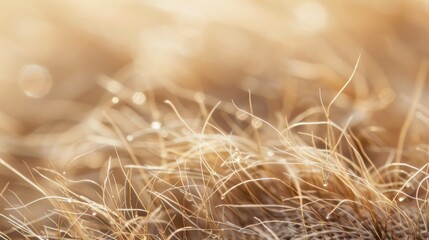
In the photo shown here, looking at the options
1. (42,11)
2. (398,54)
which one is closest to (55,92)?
(42,11)

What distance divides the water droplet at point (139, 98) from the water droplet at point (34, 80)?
401mm

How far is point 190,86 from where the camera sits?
2318mm

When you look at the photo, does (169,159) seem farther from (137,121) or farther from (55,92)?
(55,92)

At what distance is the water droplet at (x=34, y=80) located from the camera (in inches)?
96.0

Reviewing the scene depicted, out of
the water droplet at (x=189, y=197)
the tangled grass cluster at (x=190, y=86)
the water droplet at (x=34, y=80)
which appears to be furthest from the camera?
the water droplet at (x=34, y=80)

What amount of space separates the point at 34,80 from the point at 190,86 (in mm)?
549

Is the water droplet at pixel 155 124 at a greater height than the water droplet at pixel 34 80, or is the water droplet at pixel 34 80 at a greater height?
the water droplet at pixel 155 124

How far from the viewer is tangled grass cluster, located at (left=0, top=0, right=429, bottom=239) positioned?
177cm

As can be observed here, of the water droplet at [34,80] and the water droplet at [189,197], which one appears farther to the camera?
the water droplet at [34,80]

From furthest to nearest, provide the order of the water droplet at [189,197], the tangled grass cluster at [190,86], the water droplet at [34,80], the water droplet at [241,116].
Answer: the water droplet at [34,80] → the water droplet at [241,116] → the tangled grass cluster at [190,86] → the water droplet at [189,197]

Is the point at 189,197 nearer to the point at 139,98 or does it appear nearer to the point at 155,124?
the point at 155,124

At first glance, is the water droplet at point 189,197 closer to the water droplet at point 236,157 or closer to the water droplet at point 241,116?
the water droplet at point 236,157

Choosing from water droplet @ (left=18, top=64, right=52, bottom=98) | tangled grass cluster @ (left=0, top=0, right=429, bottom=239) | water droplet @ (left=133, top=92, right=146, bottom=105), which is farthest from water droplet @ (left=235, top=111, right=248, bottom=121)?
water droplet @ (left=18, top=64, right=52, bottom=98)

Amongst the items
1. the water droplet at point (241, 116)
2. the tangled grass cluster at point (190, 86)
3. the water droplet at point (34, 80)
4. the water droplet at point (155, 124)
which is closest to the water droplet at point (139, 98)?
the tangled grass cluster at point (190, 86)
